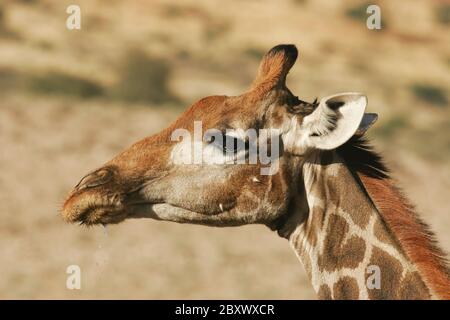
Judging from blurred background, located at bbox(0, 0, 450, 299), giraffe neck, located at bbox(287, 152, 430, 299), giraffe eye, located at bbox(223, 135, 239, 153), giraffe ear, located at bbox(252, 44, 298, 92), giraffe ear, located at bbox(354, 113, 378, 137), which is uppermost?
blurred background, located at bbox(0, 0, 450, 299)

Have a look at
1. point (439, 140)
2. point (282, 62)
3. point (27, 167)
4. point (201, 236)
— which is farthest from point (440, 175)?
point (282, 62)

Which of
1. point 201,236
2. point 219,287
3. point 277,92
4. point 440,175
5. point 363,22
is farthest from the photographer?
point 363,22

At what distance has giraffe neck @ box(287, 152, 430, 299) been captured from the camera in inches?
304

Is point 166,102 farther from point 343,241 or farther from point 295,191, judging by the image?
point 343,241

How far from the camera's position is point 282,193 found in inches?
319

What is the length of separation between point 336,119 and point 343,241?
966 mm

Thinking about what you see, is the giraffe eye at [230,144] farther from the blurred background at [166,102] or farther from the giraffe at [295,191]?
the blurred background at [166,102]

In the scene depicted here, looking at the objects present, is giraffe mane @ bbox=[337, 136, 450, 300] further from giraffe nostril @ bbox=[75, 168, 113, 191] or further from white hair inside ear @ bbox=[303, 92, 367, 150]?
giraffe nostril @ bbox=[75, 168, 113, 191]

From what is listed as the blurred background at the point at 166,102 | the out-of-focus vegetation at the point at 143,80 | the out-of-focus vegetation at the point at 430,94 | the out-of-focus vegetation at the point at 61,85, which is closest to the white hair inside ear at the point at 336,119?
the blurred background at the point at 166,102

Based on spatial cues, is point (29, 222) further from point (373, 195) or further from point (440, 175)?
point (373, 195)

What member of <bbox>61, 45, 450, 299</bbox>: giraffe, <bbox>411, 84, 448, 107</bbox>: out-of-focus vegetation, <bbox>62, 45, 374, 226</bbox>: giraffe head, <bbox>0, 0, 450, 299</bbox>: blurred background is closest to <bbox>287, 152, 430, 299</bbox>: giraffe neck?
<bbox>61, 45, 450, 299</bbox>: giraffe

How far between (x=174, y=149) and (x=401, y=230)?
1945mm

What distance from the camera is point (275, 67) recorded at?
863 centimetres

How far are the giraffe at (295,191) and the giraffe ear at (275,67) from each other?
3cm
